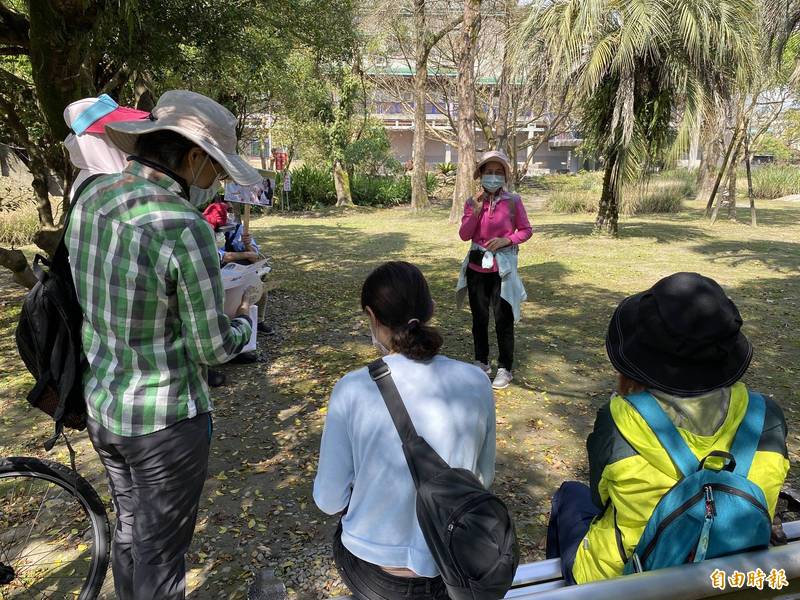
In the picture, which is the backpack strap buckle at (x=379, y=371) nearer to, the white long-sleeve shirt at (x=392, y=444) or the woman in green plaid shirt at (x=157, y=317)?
the white long-sleeve shirt at (x=392, y=444)

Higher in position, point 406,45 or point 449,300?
point 406,45

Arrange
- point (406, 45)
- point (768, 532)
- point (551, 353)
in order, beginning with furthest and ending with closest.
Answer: point (406, 45) < point (551, 353) < point (768, 532)

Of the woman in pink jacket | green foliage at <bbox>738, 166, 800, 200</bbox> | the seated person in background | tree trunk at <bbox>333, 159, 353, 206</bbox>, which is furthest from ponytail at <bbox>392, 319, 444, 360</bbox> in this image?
green foliage at <bbox>738, 166, 800, 200</bbox>

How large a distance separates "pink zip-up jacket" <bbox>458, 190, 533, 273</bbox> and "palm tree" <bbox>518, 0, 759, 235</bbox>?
850 cm

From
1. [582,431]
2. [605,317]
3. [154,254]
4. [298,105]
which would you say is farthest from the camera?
[298,105]

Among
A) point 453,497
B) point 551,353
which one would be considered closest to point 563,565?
point 453,497

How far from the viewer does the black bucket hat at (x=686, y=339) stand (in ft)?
4.64

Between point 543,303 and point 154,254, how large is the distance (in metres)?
6.73

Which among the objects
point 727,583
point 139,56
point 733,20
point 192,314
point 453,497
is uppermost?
point 733,20

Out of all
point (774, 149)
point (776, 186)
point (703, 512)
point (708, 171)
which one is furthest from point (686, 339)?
point (774, 149)

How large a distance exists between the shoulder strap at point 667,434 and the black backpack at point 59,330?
5.41 feet

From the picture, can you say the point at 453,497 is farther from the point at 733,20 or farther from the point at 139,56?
the point at 733,20

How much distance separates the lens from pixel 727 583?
4.26ft

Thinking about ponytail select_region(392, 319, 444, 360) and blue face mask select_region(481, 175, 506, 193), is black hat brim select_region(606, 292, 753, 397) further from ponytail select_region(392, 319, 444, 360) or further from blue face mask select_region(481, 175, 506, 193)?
blue face mask select_region(481, 175, 506, 193)
